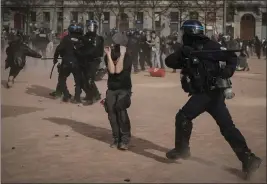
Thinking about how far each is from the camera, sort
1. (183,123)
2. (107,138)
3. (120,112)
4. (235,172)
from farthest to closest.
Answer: (107,138) < (120,112) < (183,123) < (235,172)

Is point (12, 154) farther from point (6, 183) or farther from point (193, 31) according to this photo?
point (193, 31)

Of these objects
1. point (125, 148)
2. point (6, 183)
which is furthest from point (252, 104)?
point (6, 183)

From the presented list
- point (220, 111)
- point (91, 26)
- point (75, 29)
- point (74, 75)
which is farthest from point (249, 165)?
point (74, 75)

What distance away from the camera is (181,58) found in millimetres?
4355

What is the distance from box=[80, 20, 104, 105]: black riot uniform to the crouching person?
109 inches

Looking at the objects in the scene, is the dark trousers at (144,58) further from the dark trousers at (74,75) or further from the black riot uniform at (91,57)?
the black riot uniform at (91,57)

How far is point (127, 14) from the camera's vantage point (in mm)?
18062

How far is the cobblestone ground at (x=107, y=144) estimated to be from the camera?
4262 millimetres

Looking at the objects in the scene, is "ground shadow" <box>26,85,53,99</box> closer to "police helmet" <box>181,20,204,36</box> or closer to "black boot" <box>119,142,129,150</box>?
"black boot" <box>119,142,129,150</box>

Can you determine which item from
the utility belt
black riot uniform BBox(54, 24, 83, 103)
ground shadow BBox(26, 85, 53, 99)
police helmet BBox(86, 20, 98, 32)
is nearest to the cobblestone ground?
ground shadow BBox(26, 85, 53, 99)

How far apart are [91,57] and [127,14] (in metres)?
9.79

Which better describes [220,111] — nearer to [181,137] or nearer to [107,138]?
[181,137]

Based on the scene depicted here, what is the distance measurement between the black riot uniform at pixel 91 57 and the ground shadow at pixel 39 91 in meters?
1.20

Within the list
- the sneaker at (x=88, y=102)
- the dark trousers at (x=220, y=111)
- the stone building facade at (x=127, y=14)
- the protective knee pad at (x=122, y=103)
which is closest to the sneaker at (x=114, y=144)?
the protective knee pad at (x=122, y=103)
